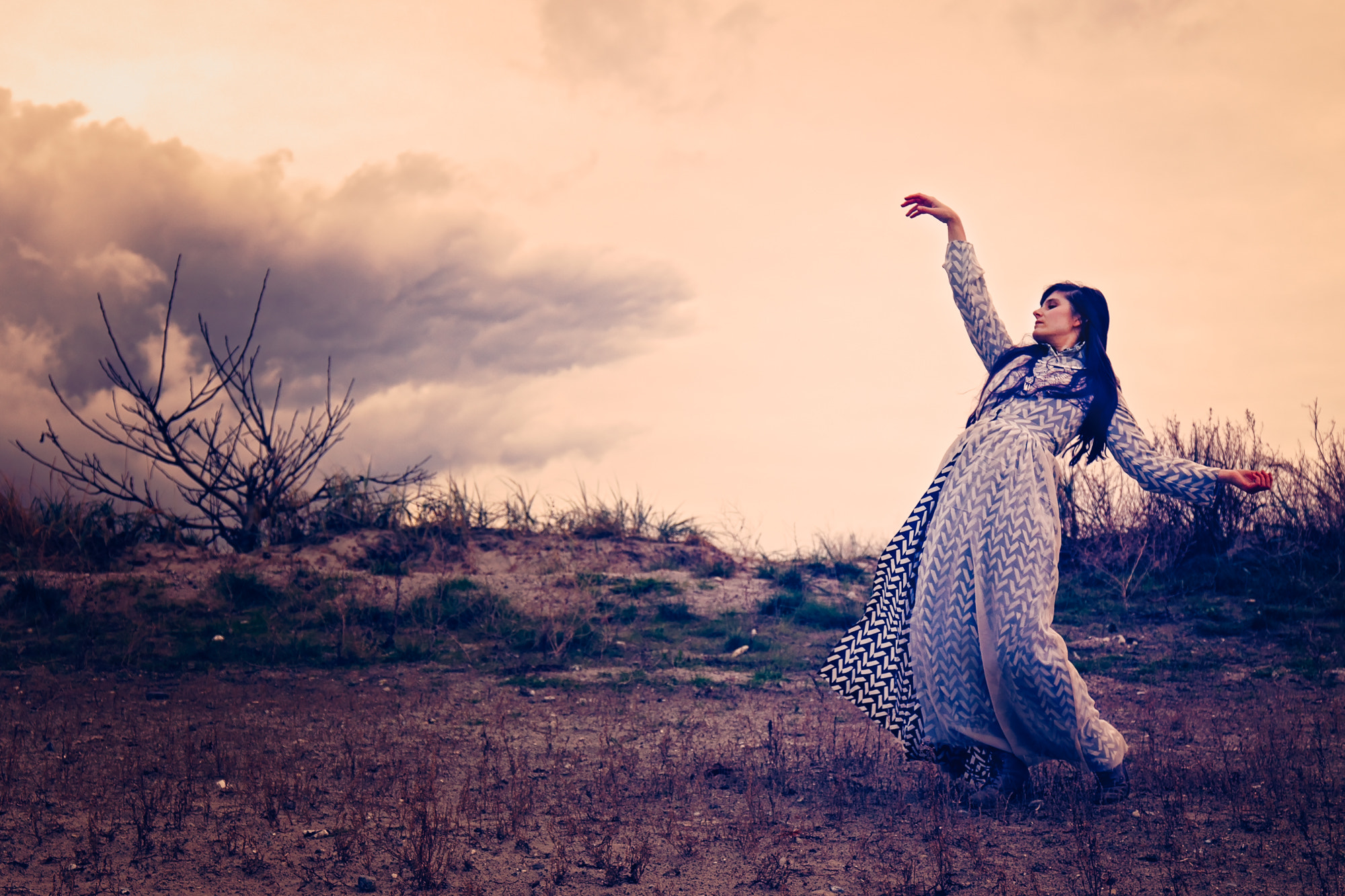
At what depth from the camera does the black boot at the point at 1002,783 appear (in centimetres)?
415

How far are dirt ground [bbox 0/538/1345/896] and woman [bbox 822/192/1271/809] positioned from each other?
0.30 meters

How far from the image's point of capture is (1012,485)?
4109 millimetres

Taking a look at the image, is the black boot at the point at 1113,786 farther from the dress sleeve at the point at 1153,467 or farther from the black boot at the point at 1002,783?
the dress sleeve at the point at 1153,467

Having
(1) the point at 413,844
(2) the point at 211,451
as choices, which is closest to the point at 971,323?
(1) the point at 413,844

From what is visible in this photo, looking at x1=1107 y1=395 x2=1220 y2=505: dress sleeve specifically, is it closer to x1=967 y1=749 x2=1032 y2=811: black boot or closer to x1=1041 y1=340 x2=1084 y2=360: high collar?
x1=1041 y1=340 x2=1084 y2=360: high collar

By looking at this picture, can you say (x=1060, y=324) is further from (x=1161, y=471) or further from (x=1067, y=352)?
(x=1161, y=471)

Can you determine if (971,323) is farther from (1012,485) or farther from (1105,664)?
(1105,664)

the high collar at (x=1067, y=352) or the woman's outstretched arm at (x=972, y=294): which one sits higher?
the woman's outstretched arm at (x=972, y=294)

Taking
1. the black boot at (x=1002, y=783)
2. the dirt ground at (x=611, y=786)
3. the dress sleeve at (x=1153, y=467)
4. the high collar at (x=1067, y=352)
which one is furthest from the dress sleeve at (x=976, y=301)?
the dirt ground at (x=611, y=786)

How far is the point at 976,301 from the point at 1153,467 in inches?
45.5

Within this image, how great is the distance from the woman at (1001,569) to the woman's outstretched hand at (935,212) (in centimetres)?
1

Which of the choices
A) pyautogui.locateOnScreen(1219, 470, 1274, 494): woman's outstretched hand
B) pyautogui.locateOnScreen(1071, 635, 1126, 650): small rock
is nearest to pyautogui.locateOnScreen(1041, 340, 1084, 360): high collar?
pyautogui.locateOnScreen(1219, 470, 1274, 494): woman's outstretched hand

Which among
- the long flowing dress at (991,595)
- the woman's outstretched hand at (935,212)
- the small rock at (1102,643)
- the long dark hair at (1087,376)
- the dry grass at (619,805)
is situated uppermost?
the woman's outstretched hand at (935,212)

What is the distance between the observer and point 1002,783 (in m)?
4.18
